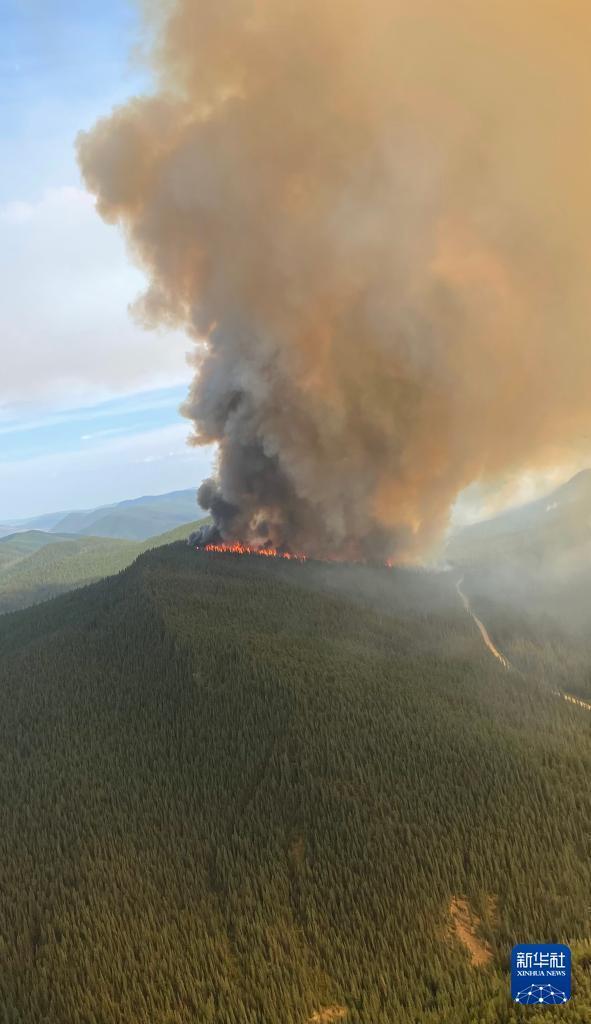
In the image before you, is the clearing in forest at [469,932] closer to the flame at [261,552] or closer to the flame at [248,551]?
the flame at [261,552]

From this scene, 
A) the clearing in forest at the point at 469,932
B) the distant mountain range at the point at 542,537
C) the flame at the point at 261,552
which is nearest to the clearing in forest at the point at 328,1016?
the clearing in forest at the point at 469,932

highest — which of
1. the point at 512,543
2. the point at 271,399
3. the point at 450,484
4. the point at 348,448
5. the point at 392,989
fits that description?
the point at 271,399

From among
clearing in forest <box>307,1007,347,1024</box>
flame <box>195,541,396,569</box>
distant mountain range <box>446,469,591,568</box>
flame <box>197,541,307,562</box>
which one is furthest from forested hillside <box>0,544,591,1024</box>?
distant mountain range <box>446,469,591,568</box>

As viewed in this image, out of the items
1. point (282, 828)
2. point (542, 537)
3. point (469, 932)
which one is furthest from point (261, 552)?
point (469, 932)

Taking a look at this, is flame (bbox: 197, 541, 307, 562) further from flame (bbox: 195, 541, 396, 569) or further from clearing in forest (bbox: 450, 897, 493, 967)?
clearing in forest (bbox: 450, 897, 493, 967)

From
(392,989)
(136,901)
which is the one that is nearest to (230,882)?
(136,901)

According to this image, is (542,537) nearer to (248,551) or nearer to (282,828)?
(248,551)

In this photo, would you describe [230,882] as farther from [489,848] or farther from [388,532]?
[388,532]

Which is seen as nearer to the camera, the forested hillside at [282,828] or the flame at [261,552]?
the forested hillside at [282,828]
